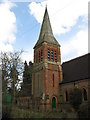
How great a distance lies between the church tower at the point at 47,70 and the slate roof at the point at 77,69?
1814mm

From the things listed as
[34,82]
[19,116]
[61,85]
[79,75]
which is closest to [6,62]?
[34,82]

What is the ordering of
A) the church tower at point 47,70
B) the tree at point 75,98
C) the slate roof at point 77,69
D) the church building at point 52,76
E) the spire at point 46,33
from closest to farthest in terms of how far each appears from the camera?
1. the tree at point 75,98
2. the slate roof at point 77,69
3. the church building at point 52,76
4. the church tower at point 47,70
5. the spire at point 46,33

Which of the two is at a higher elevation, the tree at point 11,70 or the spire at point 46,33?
the spire at point 46,33

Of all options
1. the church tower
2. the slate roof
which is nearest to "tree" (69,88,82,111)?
the slate roof

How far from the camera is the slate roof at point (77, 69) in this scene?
27.8m

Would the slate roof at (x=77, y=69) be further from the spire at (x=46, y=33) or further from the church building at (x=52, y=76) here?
the spire at (x=46, y=33)

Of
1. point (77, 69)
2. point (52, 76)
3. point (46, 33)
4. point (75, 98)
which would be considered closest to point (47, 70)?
point (52, 76)

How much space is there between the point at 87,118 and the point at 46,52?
19663 millimetres

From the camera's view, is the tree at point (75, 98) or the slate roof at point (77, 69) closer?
the tree at point (75, 98)

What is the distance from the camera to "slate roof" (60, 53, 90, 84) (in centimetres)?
2782

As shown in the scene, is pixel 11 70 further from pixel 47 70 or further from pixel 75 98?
pixel 75 98

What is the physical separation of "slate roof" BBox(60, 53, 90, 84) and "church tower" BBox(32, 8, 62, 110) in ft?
5.95

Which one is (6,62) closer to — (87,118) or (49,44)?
(49,44)

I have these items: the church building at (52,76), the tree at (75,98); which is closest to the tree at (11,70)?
the church building at (52,76)
